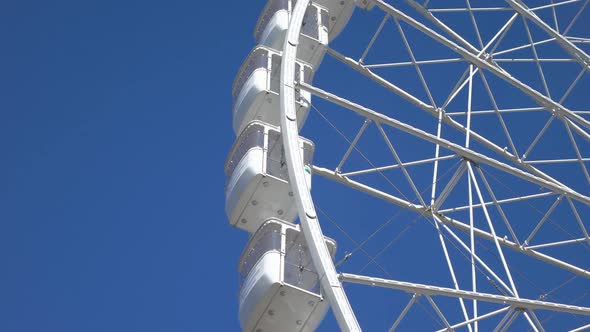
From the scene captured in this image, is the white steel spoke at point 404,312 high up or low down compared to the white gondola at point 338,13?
down

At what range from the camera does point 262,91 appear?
18.8 metres

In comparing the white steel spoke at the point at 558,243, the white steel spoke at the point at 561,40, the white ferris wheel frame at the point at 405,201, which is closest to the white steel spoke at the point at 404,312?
the white ferris wheel frame at the point at 405,201

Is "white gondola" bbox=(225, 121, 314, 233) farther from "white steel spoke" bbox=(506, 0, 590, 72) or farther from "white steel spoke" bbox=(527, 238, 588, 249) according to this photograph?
"white steel spoke" bbox=(506, 0, 590, 72)

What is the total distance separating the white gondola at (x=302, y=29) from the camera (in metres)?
20.1

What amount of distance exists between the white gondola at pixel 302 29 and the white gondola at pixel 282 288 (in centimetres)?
499

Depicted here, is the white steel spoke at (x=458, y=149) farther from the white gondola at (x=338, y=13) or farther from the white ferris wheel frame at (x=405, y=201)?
the white gondola at (x=338, y=13)

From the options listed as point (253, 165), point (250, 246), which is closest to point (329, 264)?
point (250, 246)

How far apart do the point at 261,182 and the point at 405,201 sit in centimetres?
225

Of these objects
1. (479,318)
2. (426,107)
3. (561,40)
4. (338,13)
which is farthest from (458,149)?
(338,13)

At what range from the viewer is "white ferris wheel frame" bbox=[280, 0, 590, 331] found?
45.6 feet

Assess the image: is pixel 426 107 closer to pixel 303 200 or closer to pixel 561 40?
pixel 561 40

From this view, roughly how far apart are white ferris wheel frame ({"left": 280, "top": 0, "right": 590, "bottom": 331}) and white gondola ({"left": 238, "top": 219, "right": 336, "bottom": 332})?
987 mm

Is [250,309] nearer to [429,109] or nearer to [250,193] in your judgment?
[250,193]

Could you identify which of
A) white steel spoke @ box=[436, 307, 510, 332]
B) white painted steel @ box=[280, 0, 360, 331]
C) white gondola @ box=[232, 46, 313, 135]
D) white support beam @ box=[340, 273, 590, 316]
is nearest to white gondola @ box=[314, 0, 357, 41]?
white gondola @ box=[232, 46, 313, 135]
